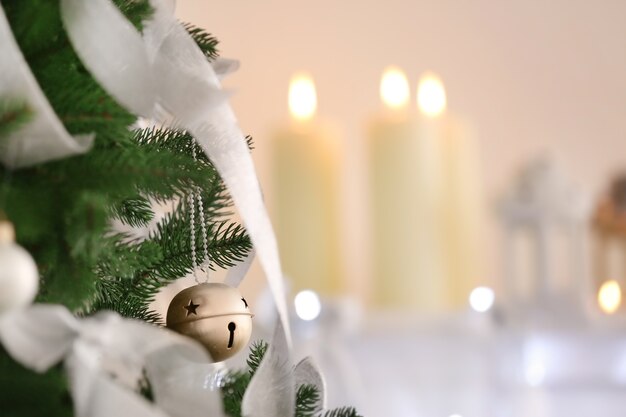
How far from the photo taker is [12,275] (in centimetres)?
23

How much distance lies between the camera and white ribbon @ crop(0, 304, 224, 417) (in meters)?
0.25

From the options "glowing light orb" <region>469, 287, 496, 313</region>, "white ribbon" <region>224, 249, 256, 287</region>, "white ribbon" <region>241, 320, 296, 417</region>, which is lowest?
"white ribbon" <region>241, 320, 296, 417</region>

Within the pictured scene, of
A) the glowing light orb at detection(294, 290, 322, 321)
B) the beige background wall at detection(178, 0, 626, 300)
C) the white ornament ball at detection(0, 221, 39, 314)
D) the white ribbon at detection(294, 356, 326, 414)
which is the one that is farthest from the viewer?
the beige background wall at detection(178, 0, 626, 300)

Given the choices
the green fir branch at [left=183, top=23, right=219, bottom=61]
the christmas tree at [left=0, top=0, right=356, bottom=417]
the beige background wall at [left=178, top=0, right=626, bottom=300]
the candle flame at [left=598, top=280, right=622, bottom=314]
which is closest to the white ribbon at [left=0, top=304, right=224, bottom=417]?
the christmas tree at [left=0, top=0, right=356, bottom=417]

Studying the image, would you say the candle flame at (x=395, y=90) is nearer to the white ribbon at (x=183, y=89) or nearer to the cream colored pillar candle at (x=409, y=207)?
the cream colored pillar candle at (x=409, y=207)

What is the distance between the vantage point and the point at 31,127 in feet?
0.86

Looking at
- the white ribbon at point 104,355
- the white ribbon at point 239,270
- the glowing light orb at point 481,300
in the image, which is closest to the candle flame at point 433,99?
the glowing light orb at point 481,300

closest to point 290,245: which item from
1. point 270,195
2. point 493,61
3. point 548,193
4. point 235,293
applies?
point 548,193

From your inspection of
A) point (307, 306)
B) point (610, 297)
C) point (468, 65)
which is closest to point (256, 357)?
point (307, 306)

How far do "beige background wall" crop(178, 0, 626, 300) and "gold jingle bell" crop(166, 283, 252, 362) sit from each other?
152 centimetres

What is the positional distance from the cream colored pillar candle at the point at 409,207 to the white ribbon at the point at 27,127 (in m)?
0.98

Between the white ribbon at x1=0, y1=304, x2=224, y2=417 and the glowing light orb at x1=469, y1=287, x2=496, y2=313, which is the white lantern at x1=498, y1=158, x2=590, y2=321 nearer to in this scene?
Answer: the glowing light orb at x1=469, y1=287, x2=496, y2=313

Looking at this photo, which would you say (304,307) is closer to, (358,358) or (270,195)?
(358,358)

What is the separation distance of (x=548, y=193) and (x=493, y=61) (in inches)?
25.9
